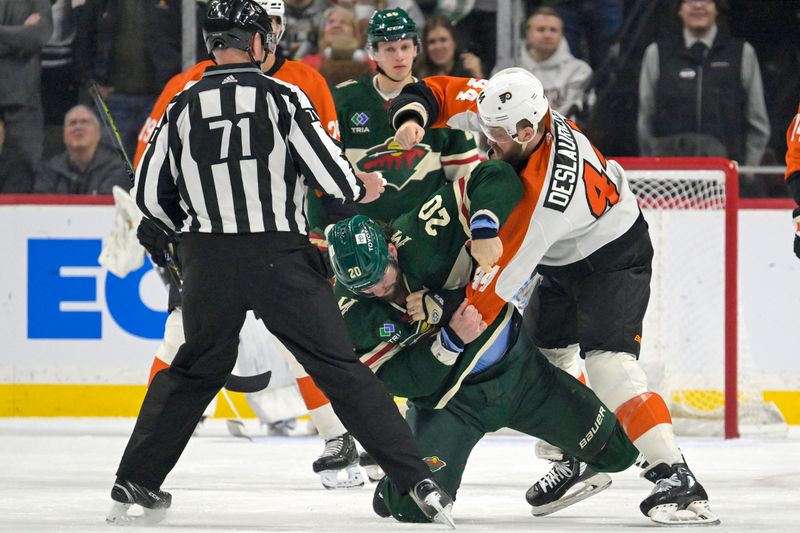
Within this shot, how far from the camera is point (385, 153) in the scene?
16.4 ft

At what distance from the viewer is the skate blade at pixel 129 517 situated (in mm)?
3645

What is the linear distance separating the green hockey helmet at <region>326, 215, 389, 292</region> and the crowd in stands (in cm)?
353

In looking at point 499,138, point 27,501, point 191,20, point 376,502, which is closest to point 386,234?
point 499,138

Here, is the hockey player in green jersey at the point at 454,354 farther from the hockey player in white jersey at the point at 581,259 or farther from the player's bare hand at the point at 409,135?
the player's bare hand at the point at 409,135

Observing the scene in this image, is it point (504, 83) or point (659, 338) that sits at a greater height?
point (504, 83)

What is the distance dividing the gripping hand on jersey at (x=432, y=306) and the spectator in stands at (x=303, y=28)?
3.67 metres

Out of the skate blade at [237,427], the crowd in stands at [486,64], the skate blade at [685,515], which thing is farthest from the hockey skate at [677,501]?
the crowd in stands at [486,64]

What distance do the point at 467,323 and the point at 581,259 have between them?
0.43m

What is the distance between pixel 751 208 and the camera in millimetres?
6543

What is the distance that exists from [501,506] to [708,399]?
242 cm

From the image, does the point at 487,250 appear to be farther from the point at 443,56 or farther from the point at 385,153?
the point at 443,56

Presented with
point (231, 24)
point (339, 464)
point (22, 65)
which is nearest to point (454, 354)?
point (231, 24)

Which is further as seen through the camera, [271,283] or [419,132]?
[419,132]

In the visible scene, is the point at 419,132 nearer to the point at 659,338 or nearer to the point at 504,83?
the point at 504,83
